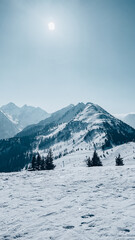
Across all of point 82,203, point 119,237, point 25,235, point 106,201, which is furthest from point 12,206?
point 119,237

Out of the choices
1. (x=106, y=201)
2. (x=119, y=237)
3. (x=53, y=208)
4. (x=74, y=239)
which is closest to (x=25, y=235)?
(x=74, y=239)

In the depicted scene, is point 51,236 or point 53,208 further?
point 53,208

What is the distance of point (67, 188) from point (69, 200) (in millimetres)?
2764

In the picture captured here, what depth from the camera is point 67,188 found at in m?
12.8

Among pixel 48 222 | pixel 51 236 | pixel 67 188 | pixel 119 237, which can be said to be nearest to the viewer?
pixel 119 237

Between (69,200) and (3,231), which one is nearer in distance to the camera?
(3,231)

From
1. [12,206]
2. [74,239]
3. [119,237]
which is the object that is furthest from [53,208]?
[119,237]

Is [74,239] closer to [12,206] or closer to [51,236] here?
[51,236]

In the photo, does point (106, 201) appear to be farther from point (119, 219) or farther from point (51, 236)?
point (51, 236)

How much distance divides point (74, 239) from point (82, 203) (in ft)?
12.0

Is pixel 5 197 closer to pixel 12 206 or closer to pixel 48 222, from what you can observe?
pixel 12 206

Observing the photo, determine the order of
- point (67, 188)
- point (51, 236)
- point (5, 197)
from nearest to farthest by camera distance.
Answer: point (51, 236) → point (5, 197) → point (67, 188)

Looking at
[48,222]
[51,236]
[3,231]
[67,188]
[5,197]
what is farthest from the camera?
[67,188]

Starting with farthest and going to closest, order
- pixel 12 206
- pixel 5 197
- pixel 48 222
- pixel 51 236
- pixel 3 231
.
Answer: pixel 5 197
pixel 12 206
pixel 48 222
pixel 3 231
pixel 51 236
